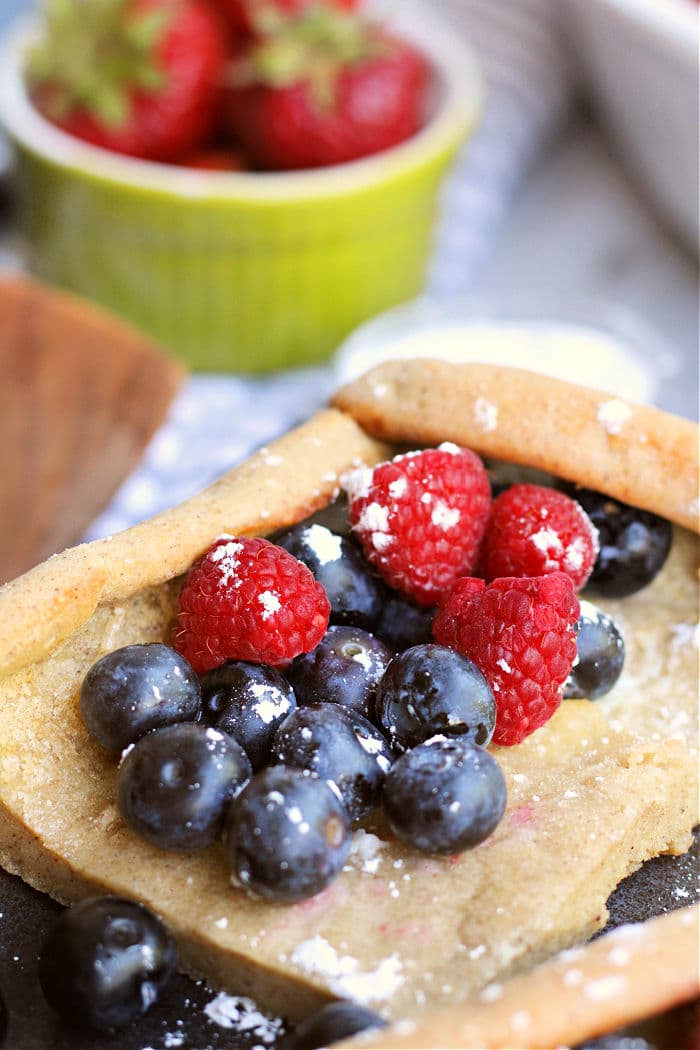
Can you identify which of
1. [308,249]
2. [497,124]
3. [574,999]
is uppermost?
[574,999]

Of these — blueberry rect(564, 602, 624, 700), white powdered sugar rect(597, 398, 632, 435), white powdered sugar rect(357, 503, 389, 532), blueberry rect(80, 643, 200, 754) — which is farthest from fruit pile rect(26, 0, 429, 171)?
blueberry rect(80, 643, 200, 754)

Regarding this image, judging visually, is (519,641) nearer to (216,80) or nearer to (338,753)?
(338,753)

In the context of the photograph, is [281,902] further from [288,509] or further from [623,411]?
[623,411]

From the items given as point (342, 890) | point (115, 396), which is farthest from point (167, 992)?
point (115, 396)

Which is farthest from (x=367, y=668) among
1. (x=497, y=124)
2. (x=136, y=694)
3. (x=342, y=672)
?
(x=497, y=124)

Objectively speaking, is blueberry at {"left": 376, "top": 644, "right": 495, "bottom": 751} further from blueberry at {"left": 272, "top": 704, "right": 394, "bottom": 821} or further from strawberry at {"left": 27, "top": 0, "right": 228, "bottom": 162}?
strawberry at {"left": 27, "top": 0, "right": 228, "bottom": 162}
